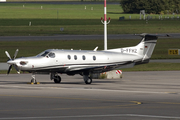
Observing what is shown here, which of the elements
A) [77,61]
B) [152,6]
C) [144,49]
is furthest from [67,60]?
[152,6]

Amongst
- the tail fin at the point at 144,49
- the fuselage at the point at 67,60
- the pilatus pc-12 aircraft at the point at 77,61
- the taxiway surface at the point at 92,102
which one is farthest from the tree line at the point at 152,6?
the taxiway surface at the point at 92,102

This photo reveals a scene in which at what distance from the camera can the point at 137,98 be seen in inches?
919

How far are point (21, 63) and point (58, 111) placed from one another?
12.2m

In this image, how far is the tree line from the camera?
157238 mm

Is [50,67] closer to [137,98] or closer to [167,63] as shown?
[137,98]

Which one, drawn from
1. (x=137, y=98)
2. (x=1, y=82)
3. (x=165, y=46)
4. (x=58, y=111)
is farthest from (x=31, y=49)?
(x=58, y=111)

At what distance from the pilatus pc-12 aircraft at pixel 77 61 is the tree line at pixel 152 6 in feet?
401

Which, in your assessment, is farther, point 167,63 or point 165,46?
point 165,46

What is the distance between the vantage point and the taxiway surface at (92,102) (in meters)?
17.5

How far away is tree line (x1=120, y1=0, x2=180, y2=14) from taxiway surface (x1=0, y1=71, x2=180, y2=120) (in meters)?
127

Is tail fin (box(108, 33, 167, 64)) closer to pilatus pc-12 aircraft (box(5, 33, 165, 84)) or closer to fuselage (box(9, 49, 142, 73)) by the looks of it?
pilatus pc-12 aircraft (box(5, 33, 165, 84))

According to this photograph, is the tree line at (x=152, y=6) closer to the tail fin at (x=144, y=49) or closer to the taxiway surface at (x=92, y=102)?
the tail fin at (x=144, y=49)

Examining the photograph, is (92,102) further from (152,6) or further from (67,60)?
(152,6)

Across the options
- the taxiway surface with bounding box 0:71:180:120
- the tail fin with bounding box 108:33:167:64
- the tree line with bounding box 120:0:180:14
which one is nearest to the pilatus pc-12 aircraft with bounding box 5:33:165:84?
the tail fin with bounding box 108:33:167:64
